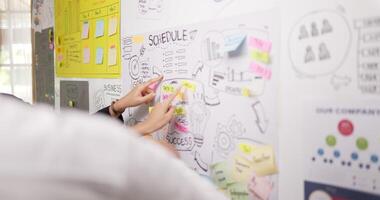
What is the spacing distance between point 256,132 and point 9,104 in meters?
0.71

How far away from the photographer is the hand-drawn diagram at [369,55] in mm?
767

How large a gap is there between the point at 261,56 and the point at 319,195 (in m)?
0.36

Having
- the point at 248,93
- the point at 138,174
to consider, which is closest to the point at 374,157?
the point at 248,93

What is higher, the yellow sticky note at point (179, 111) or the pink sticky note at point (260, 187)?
the yellow sticky note at point (179, 111)

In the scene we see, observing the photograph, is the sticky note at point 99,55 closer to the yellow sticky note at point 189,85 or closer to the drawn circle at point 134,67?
the drawn circle at point 134,67

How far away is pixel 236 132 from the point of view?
1.09 meters

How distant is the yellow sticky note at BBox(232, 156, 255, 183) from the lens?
1.07 m

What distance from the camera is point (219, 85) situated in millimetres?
1125

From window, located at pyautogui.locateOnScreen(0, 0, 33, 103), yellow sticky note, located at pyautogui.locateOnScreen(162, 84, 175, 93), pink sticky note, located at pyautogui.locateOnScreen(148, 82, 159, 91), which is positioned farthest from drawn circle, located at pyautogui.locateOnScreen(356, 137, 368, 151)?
window, located at pyautogui.locateOnScreen(0, 0, 33, 103)

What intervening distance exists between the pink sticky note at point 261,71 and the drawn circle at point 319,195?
0.29m

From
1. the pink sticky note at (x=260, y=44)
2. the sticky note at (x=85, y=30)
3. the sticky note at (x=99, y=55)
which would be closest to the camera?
the pink sticky note at (x=260, y=44)

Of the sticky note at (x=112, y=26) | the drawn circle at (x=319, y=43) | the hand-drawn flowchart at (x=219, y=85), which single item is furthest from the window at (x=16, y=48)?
the drawn circle at (x=319, y=43)

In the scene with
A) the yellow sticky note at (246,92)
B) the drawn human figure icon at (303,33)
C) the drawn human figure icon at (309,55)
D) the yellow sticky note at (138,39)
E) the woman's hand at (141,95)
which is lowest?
the woman's hand at (141,95)

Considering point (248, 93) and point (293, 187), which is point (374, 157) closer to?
point (293, 187)
